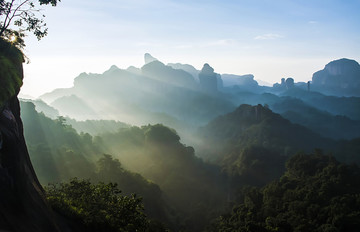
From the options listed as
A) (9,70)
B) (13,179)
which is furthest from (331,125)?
(13,179)

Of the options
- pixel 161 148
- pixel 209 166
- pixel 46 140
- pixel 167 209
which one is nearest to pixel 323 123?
pixel 209 166

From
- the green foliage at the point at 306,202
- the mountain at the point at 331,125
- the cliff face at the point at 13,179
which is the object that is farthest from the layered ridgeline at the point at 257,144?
the cliff face at the point at 13,179

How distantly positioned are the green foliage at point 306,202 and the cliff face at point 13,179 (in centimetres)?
2119

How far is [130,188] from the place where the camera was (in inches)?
1823

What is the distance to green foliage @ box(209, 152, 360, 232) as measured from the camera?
29.4 metres

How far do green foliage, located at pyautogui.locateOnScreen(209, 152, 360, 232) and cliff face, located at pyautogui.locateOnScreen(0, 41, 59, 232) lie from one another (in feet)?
69.5

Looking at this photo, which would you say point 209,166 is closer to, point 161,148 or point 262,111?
point 161,148

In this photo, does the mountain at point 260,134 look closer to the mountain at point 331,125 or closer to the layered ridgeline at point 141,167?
the layered ridgeline at point 141,167

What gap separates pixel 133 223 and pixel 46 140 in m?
52.4

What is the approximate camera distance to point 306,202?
113ft

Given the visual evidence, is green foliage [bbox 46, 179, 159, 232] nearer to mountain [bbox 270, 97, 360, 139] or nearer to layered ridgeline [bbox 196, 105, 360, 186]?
layered ridgeline [bbox 196, 105, 360, 186]

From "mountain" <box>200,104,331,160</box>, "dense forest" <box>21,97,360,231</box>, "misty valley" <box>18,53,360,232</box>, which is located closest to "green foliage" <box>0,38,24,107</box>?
"misty valley" <box>18,53,360,232</box>

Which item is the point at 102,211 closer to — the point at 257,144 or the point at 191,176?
the point at 191,176

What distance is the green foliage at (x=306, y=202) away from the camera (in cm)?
2942
